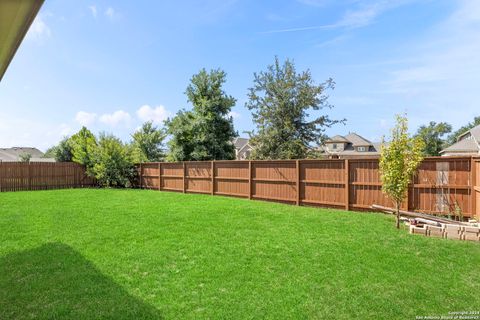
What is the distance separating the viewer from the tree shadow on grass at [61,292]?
315cm

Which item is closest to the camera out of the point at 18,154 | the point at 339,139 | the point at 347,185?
the point at 347,185

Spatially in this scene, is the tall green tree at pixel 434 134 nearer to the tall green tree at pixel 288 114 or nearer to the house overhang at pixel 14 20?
the tall green tree at pixel 288 114

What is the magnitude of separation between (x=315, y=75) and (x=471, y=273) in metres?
16.6

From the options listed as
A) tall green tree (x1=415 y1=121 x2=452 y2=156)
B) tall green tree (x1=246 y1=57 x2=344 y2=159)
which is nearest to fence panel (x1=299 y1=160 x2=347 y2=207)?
tall green tree (x1=246 y1=57 x2=344 y2=159)

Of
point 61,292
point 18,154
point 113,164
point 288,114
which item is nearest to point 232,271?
point 61,292

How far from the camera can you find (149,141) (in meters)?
28.6

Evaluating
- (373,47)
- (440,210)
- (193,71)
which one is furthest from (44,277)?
(193,71)

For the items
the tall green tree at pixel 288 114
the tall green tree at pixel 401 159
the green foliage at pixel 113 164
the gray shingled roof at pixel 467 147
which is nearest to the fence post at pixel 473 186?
the tall green tree at pixel 401 159

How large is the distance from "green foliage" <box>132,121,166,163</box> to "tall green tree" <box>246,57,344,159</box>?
12865mm

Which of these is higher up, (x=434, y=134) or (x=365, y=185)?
(x=434, y=134)

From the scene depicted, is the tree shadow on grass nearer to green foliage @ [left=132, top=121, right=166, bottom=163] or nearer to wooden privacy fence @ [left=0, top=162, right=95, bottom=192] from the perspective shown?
wooden privacy fence @ [left=0, top=162, right=95, bottom=192]

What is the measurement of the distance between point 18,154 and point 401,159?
60976 mm

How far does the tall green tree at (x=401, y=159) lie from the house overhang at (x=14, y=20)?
694 cm

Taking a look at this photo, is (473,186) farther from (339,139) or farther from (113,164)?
(339,139)
